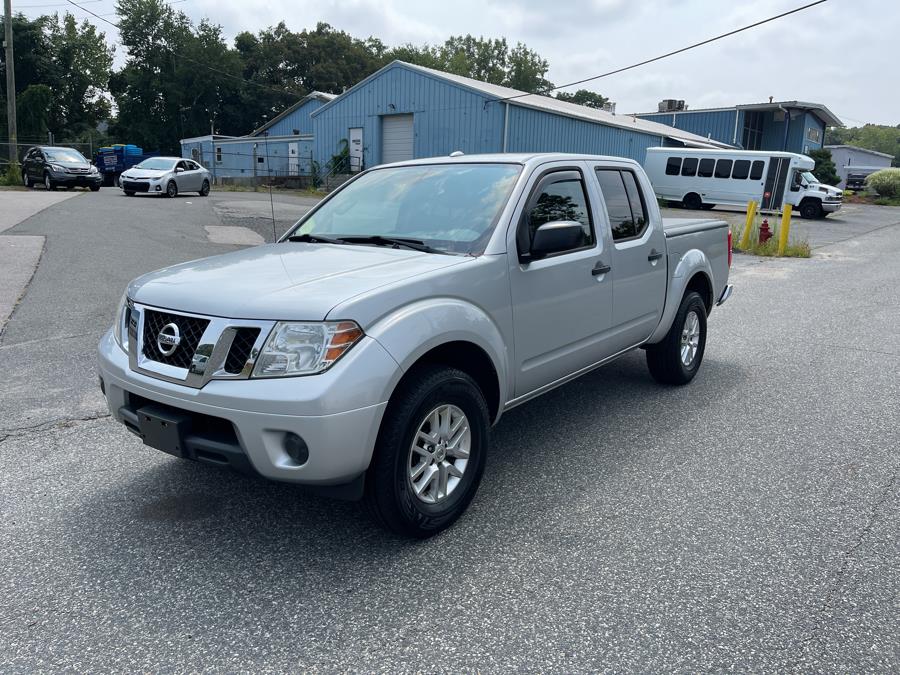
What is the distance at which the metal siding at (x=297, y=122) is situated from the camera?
44.1 metres

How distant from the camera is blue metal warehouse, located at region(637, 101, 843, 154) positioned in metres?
45.9

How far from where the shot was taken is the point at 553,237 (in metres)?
3.67

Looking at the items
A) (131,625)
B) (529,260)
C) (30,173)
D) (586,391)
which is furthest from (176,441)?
(30,173)

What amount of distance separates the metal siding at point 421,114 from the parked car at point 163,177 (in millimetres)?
9257

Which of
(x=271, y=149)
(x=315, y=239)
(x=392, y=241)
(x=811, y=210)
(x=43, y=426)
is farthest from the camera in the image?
(x=271, y=149)

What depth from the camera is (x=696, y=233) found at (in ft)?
19.3

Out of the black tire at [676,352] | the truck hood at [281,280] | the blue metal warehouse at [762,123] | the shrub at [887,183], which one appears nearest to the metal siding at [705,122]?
the blue metal warehouse at [762,123]

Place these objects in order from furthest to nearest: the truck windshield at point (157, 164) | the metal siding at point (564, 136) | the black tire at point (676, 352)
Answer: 1. the metal siding at point (564, 136)
2. the truck windshield at point (157, 164)
3. the black tire at point (676, 352)

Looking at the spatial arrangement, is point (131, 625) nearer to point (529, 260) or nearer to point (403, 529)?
point (403, 529)

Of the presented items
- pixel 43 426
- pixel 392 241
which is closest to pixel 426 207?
→ pixel 392 241

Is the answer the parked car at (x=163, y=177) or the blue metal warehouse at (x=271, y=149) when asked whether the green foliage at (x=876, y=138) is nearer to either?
the blue metal warehouse at (x=271, y=149)

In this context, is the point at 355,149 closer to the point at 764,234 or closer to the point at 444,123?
the point at 444,123

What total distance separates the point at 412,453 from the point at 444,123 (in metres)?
27.6

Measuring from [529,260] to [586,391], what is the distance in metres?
2.22
